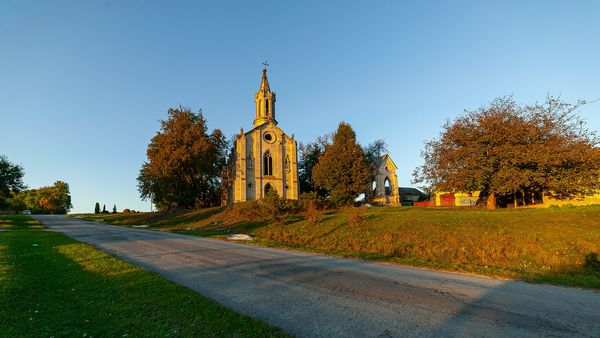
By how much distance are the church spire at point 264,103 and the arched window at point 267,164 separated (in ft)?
23.3

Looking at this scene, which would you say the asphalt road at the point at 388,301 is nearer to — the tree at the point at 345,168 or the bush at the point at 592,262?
the bush at the point at 592,262

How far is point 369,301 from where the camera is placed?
237 inches

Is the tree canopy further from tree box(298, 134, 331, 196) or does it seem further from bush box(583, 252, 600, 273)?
bush box(583, 252, 600, 273)

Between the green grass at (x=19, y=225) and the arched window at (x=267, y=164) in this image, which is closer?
the green grass at (x=19, y=225)

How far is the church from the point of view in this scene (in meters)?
47.3

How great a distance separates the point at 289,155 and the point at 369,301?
45.6 metres

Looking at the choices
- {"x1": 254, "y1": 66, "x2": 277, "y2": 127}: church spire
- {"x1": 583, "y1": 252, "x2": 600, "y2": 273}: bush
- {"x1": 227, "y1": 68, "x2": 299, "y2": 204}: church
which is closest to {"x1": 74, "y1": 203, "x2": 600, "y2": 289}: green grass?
{"x1": 583, "y1": 252, "x2": 600, "y2": 273}: bush

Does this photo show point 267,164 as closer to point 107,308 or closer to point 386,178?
point 386,178

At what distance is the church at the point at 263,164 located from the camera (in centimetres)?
4734

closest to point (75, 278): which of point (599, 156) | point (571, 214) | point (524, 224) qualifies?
point (524, 224)

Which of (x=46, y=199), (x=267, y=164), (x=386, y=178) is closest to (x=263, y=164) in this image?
(x=267, y=164)

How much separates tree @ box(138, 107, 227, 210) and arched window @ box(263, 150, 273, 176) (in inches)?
310

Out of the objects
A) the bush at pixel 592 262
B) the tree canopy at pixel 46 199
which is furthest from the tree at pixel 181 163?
the tree canopy at pixel 46 199

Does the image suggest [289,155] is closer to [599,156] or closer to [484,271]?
[599,156]
